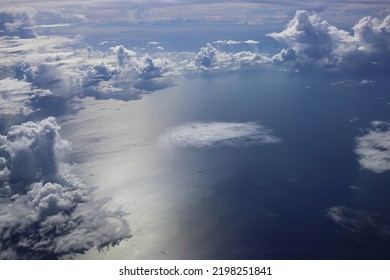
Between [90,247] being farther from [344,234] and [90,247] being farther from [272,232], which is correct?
[344,234]

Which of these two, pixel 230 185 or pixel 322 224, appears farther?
pixel 230 185

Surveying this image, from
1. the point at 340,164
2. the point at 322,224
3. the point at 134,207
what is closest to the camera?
the point at 322,224

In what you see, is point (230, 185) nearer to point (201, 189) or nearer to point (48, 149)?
point (201, 189)

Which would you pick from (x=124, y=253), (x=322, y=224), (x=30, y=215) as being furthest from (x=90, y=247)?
(x=322, y=224)

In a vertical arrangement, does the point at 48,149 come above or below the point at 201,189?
above
